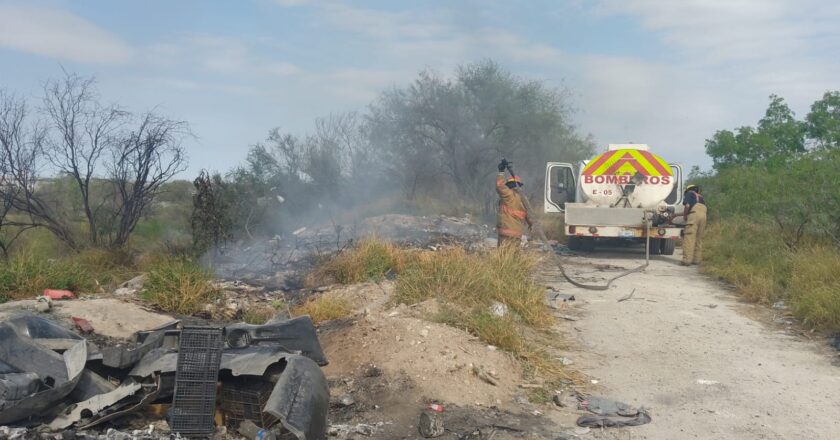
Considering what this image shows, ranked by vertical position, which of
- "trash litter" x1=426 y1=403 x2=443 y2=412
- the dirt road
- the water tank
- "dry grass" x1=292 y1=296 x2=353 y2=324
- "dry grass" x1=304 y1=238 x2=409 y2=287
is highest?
the water tank

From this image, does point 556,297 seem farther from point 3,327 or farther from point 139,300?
point 3,327

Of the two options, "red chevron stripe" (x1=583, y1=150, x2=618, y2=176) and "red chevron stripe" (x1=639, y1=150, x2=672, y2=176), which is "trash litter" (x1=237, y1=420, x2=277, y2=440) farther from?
"red chevron stripe" (x1=639, y1=150, x2=672, y2=176)

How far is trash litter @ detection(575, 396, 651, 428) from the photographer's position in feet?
15.7

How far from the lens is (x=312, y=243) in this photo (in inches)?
503

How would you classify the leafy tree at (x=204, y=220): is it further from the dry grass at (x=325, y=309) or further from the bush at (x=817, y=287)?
the bush at (x=817, y=287)

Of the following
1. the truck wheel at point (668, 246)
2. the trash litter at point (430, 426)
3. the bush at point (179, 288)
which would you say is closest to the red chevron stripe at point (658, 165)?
the truck wheel at point (668, 246)

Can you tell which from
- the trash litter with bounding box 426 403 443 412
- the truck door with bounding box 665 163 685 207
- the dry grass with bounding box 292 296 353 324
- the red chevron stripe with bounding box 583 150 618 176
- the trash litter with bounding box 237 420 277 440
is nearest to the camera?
the trash litter with bounding box 237 420 277 440

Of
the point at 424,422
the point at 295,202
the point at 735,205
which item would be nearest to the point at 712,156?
the point at 735,205

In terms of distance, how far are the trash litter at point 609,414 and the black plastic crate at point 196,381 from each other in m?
2.48

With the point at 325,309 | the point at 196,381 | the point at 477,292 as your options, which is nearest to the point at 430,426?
the point at 196,381

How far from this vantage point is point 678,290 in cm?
964

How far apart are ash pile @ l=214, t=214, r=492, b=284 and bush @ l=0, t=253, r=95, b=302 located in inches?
70.5

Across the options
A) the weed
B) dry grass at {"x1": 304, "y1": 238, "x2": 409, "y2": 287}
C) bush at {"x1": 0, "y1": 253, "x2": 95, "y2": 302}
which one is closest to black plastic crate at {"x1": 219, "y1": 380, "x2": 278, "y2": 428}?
the weed

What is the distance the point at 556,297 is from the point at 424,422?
4482mm
